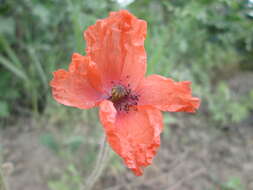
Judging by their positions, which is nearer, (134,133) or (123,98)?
(134,133)

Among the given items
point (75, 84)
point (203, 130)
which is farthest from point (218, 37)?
point (75, 84)

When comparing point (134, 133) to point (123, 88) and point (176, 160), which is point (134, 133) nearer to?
point (123, 88)

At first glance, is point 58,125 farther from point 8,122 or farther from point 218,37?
point 218,37

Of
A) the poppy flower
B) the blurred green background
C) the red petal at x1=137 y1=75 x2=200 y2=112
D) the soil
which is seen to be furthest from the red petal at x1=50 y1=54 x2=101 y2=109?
the soil

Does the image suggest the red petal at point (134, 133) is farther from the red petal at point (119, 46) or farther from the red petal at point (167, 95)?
the red petal at point (119, 46)

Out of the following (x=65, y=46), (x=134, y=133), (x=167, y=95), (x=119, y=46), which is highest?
(x=119, y=46)

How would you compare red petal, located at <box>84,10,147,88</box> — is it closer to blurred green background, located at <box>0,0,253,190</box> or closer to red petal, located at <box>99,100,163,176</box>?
red petal, located at <box>99,100,163,176</box>

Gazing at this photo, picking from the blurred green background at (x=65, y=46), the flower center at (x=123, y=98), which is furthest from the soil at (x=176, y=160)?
the flower center at (x=123, y=98)

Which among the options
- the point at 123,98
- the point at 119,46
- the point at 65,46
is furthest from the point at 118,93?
the point at 65,46
